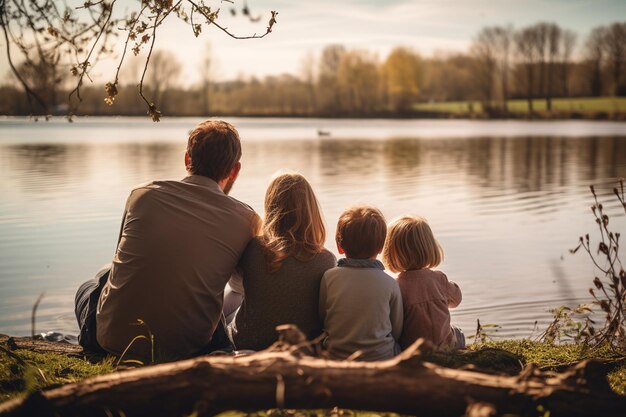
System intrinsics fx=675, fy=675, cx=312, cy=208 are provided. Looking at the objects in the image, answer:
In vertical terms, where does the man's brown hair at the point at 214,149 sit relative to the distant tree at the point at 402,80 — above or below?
below

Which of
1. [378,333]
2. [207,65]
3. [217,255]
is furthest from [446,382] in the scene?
[207,65]

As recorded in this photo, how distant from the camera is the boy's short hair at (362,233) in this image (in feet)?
11.1

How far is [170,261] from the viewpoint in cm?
332

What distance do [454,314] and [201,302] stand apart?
3.28m

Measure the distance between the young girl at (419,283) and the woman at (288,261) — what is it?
Answer: 425mm

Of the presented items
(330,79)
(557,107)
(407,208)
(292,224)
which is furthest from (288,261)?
(330,79)

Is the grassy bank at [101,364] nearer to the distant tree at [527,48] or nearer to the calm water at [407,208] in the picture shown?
the calm water at [407,208]

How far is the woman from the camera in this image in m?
3.44

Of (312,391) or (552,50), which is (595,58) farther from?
(312,391)

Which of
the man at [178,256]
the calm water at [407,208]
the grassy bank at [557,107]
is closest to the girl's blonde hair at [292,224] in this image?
the man at [178,256]

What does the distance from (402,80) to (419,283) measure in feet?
236

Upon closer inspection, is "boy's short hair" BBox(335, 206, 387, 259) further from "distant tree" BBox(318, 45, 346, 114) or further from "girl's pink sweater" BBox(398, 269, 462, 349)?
"distant tree" BBox(318, 45, 346, 114)

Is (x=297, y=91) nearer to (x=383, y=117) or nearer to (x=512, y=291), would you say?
(x=383, y=117)

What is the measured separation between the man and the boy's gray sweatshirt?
1.80 ft
